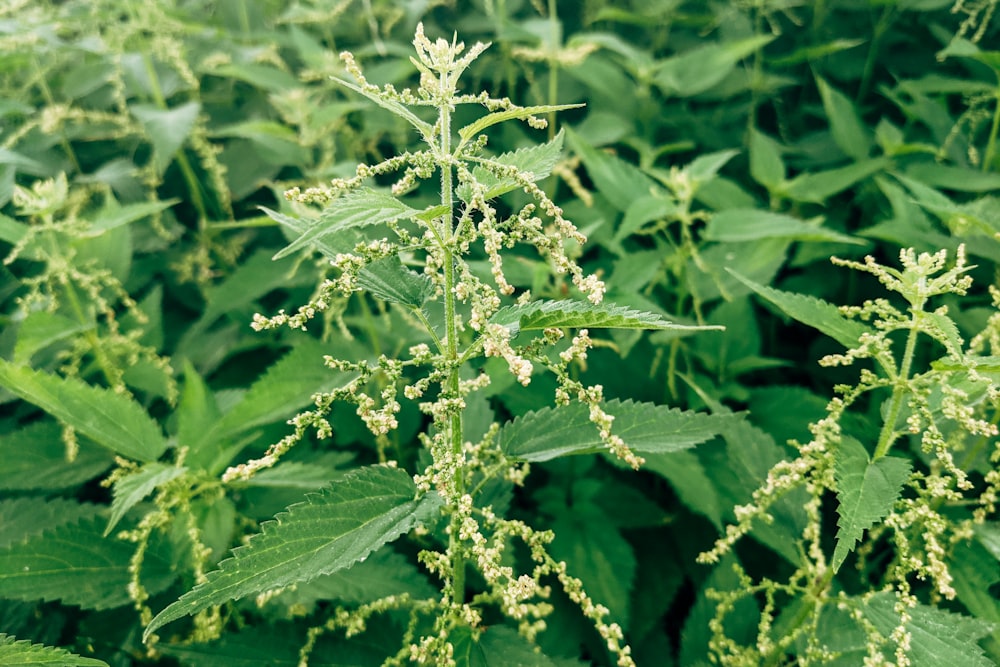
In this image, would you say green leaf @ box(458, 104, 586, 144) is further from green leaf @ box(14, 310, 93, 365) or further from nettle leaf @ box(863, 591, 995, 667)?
green leaf @ box(14, 310, 93, 365)

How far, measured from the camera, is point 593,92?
3809 mm

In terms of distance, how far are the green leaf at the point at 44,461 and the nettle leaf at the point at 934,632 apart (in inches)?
98.5

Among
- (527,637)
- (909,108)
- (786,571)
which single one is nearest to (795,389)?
(786,571)

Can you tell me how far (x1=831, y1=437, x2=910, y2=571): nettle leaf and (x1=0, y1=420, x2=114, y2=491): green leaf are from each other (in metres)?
2.35

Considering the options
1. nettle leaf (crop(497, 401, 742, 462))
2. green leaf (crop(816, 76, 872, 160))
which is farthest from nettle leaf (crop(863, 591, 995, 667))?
green leaf (crop(816, 76, 872, 160))

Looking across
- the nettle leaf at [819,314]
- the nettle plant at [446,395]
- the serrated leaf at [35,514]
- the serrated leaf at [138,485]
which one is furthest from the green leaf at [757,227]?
the serrated leaf at [35,514]

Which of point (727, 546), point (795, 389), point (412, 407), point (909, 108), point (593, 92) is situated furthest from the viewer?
point (593, 92)

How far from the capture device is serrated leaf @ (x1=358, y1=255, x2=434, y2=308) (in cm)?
152

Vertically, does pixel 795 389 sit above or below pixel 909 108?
below

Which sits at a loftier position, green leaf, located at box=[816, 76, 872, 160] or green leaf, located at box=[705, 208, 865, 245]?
green leaf, located at box=[816, 76, 872, 160]

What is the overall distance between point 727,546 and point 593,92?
9.33 ft

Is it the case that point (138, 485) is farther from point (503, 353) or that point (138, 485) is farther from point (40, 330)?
point (503, 353)

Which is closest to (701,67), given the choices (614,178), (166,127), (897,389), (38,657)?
(614,178)

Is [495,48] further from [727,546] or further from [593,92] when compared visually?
[727,546]
